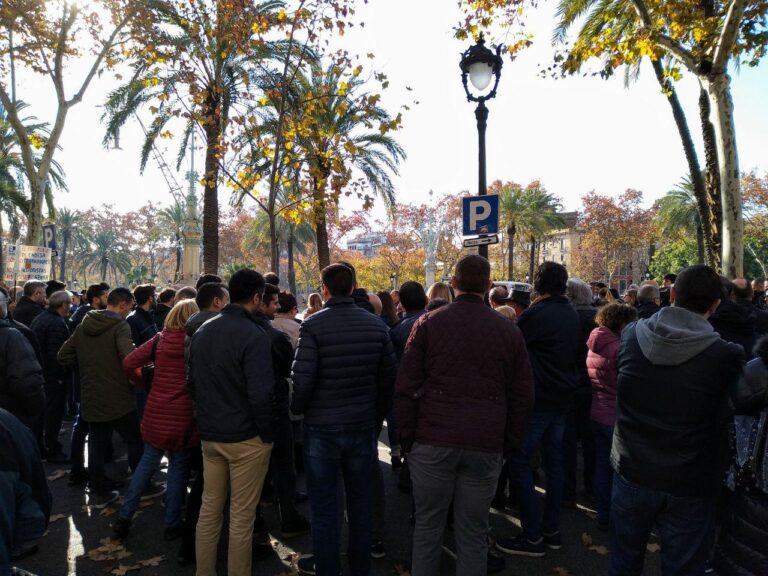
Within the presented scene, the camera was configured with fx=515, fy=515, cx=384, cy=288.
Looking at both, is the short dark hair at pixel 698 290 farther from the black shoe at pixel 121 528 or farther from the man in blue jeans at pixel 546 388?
the black shoe at pixel 121 528

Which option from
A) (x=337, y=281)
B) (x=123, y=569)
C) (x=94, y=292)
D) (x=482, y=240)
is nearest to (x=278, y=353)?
(x=337, y=281)

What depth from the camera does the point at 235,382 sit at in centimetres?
325

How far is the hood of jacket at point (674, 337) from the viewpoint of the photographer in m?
2.44

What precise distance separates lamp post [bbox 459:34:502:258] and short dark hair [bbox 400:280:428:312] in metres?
1.89

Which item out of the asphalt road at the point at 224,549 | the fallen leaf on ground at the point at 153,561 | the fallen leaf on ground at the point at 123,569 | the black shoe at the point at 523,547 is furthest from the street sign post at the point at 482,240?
the fallen leaf on ground at the point at 123,569

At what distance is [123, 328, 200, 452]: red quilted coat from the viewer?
393 centimetres

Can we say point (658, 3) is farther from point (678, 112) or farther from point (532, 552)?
point (532, 552)

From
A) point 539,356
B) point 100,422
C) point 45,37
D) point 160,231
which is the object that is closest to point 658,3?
point 539,356

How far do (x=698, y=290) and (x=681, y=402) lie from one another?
0.58 m

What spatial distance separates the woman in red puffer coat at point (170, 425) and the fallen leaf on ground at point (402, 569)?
5.80ft

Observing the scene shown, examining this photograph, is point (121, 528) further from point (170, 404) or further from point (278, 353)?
point (278, 353)

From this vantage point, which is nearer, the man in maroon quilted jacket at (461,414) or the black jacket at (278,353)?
the man in maroon quilted jacket at (461,414)

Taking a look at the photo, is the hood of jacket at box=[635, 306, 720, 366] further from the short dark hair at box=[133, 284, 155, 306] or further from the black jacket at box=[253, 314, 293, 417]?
the short dark hair at box=[133, 284, 155, 306]

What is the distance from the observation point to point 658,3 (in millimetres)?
8820
